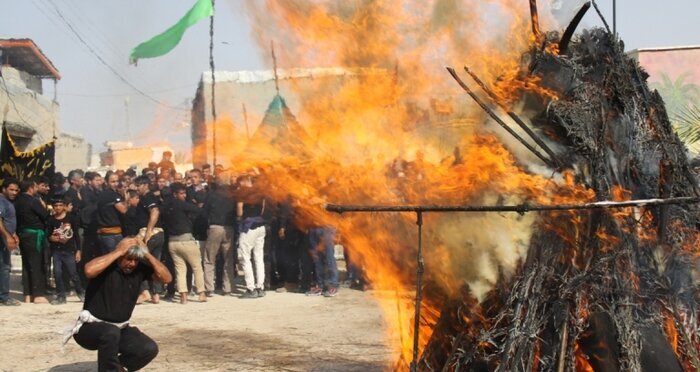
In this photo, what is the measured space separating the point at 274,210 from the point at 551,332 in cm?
894

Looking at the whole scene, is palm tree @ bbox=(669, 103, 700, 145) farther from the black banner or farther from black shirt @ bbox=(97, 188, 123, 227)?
the black banner

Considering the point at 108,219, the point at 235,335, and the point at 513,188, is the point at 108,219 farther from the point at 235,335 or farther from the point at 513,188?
the point at 513,188

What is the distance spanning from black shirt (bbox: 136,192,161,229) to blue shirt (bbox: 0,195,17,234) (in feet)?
6.07

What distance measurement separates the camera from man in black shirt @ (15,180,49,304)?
11930 millimetres

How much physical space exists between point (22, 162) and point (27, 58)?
13.6 m

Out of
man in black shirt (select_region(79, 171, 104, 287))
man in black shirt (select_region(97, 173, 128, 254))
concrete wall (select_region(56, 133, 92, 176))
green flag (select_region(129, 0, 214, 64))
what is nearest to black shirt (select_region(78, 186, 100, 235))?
man in black shirt (select_region(79, 171, 104, 287))

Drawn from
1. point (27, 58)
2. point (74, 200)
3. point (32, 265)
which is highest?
point (27, 58)

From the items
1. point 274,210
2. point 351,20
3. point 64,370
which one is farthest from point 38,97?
point 351,20

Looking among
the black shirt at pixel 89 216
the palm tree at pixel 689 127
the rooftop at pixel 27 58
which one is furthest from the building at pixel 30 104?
the palm tree at pixel 689 127

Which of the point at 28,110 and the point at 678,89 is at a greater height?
the point at 678,89

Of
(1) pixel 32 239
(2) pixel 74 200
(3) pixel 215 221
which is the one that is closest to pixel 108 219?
(2) pixel 74 200

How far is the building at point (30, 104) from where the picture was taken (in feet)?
62.0

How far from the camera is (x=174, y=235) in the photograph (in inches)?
481

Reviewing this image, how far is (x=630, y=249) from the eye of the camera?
15.2 feet
